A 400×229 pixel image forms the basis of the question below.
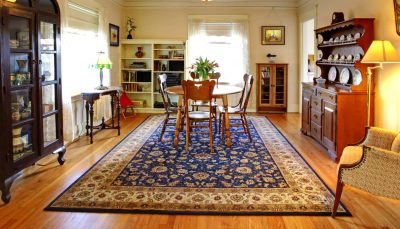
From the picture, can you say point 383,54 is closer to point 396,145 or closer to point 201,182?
point 396,145

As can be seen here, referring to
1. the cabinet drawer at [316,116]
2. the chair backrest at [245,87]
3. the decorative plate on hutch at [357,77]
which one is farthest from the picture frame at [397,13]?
the chair backrest at [245,87]

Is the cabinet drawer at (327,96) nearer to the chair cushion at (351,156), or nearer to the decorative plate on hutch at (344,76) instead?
the decorative plate on hutch at (344,76)

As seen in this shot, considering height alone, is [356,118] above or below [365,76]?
below

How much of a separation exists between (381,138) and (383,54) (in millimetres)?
957

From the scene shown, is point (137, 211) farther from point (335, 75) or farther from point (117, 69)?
point (117, 69)

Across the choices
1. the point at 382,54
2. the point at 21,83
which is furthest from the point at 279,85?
the point at 21,83

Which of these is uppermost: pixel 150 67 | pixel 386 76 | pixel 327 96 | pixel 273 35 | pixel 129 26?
pixel 129 26

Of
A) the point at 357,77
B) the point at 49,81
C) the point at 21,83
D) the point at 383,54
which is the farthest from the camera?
the point at 357,77

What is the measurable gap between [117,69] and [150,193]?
5.28 m

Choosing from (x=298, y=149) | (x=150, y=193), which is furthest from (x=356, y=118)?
(x=150, y=193)

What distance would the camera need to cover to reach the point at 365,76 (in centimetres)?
436

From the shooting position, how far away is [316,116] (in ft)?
17.3

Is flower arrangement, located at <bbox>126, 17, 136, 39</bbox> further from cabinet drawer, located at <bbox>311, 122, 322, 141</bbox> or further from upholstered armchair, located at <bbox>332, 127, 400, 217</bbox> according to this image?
upholstered armchair, located at <bbox>332, 127, 400, 217</bbox>

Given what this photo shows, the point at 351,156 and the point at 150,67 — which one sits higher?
the point at 150,67
